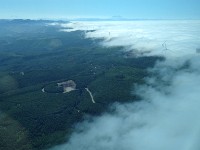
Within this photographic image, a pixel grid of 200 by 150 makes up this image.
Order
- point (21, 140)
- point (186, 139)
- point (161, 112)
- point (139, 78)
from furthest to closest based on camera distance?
point (139, 78), point (161, 112), point (21, 140), point (186, 139)

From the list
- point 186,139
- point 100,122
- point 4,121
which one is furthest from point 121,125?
point 4,121

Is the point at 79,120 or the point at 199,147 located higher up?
the point at 199,147

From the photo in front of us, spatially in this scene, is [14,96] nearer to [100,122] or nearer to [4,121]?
[4,121]

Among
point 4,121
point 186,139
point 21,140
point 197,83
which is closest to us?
point 186,139

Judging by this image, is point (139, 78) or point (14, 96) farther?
point (139, 78)

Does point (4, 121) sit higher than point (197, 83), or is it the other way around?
point (197, 83)

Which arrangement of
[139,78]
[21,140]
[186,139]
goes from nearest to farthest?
[186,139], [21,140], [139,78]

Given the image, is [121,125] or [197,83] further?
[197,83]

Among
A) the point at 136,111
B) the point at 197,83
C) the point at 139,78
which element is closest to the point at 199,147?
the point at 136,111

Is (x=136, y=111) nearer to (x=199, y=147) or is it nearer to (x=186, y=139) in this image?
(x=186, y=139)
